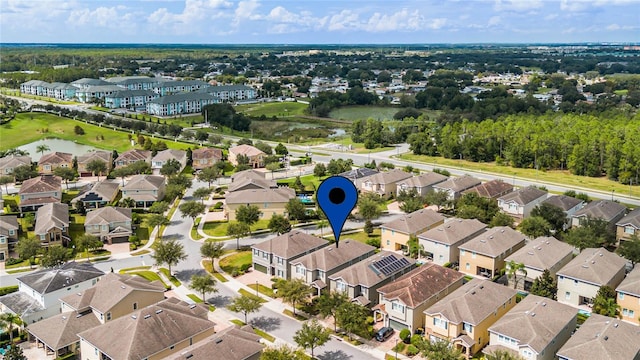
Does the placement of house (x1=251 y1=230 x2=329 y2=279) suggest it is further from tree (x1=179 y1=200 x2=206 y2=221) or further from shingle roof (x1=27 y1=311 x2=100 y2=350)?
shingle roof (x1=27 y1=311 x2=100 y2=350)

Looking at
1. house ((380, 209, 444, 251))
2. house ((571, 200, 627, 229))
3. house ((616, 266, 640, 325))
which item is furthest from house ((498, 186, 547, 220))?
house ((616, 266, 640, 325))

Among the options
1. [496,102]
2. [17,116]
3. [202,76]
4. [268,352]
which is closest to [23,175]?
[17,116]

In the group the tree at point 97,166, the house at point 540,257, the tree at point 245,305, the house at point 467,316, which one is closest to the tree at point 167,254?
the tree at point 245,305

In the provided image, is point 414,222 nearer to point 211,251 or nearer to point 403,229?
point 403,229

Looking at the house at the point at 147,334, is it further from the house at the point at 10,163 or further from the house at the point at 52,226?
the house at the point at 10,163

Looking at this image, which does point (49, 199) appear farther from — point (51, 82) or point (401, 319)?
point (51, 82)

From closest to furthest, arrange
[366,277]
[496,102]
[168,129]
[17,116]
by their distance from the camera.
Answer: [366,277]
[168,129]
[17,116]
[496,102]

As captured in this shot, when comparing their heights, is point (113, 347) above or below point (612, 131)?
below
